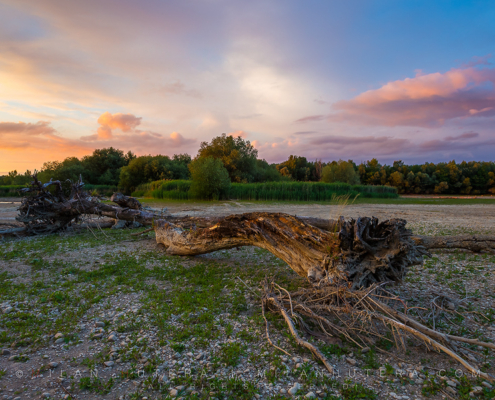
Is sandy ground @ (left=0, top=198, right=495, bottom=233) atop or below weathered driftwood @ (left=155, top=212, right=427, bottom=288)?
below

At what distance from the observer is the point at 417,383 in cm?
259

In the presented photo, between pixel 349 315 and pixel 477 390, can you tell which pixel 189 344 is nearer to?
pixel 349 315

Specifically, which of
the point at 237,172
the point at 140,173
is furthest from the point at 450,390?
the point at 140,173

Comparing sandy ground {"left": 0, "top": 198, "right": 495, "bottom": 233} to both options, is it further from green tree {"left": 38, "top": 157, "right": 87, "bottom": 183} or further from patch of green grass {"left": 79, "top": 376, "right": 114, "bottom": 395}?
green tree {"left": 38, "top": 157, "right": 87, "bottom": 183}

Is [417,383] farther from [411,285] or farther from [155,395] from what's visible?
[411,285]

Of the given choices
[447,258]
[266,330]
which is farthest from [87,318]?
[447,258]

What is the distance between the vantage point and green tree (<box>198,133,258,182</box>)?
1587 inches

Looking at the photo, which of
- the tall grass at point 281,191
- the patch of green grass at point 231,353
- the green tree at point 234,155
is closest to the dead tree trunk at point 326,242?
the patch of green grass at point 231,353

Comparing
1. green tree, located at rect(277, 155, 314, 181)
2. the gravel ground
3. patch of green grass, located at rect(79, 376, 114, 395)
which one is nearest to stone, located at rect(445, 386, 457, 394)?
the gravel ground

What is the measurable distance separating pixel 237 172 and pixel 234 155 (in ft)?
8.20

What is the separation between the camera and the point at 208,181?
95.3 ft

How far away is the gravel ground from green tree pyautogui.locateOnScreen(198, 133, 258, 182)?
1369 inches

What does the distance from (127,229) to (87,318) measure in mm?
8073

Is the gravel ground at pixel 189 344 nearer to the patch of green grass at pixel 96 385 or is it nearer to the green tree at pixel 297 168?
the patch of green grass at pixel 96 385
